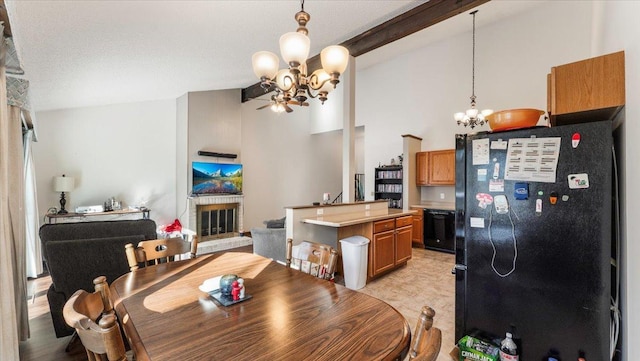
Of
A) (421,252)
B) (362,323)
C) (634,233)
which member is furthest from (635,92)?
(421,252)

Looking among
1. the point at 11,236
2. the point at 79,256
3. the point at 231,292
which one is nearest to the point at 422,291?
the point at 231,292

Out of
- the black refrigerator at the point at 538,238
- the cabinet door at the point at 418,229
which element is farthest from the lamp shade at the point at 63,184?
the cabinet door at the point at 418,229

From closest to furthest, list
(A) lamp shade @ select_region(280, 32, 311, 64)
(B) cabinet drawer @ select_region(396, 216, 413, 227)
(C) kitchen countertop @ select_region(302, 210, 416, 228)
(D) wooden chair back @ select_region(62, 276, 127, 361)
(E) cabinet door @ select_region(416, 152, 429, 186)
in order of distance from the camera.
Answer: (D) wooden chair back @ select_region(62, 276, 127, 361) < (A) lamp shade @ select_region(280, 32, 311, 64) < (C) kitchen countertop @ select_region(302, 210, 416, 228) < (B) cabinet drawer @ select_region(396, 216, 413, 227) < (E) cabinet door @ select_region(416, 152, 429, 186)

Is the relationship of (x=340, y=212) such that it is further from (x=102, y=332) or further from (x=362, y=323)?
(x=102, y=332)

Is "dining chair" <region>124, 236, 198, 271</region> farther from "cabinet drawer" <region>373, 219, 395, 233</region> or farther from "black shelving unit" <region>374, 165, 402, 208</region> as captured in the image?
"black shelving unit" <region>374, 165, 402, 208</region>

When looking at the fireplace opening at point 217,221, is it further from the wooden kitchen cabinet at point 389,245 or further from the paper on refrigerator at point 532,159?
the paper on refrigerator at point 532,159

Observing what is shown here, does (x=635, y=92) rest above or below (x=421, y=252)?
above

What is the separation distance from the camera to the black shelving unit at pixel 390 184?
668 cm

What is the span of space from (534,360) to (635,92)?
174cm

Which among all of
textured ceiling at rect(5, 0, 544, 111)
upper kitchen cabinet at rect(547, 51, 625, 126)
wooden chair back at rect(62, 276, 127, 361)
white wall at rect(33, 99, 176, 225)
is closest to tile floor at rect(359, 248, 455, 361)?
upper kitchen cabinet at rect(547, 51, 625, 126)

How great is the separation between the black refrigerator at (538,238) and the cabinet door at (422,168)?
13.5ft

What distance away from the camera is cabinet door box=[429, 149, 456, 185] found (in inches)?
223

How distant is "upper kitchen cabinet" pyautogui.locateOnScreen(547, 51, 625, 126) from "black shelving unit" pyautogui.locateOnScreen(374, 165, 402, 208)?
484cm

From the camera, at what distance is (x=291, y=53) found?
6.68 ft
